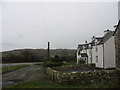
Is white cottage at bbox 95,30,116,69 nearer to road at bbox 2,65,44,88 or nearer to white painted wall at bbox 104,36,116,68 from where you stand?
white painted wall at bbox 104,36,116,68

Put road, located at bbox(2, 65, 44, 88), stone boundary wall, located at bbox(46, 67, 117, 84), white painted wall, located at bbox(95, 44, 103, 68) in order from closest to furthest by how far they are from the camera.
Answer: stone boundary wall, located at bbox(46, 67, 117, 84) < road, located at bbox(2, 65, 44, 88) < white painted wall, located at bbox(95, 44, 103, 68)

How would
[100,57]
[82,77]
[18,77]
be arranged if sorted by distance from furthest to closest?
1. [100,57]
2. [18,77]
3. [82,77]

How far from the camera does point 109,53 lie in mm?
22141

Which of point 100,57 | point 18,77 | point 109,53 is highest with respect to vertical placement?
point 109,53

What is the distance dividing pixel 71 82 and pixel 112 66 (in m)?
11.8

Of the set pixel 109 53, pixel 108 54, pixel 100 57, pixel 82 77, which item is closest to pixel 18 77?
pixel 82 77

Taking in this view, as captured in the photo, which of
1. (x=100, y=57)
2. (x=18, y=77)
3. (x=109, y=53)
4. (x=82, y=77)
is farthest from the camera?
(x=100, y=57)

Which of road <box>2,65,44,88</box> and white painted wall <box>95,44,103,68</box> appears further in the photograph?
white painted wall <box>95,44,103,68</box>

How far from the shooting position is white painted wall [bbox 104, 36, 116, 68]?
866 inches

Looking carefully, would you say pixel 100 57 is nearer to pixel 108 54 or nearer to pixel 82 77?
pixel 108 54

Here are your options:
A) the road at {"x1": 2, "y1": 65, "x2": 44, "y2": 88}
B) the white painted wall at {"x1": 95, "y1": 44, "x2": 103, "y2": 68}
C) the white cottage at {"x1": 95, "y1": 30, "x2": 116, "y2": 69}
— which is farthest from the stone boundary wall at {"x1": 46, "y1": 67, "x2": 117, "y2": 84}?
the white painted wall at {"x1": 95, "y1": 44, "x2": 103, "y2": 68}

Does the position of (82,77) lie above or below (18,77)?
above

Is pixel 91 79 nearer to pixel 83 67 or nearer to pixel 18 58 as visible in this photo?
pixel 83 67

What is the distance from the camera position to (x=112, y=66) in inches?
866
